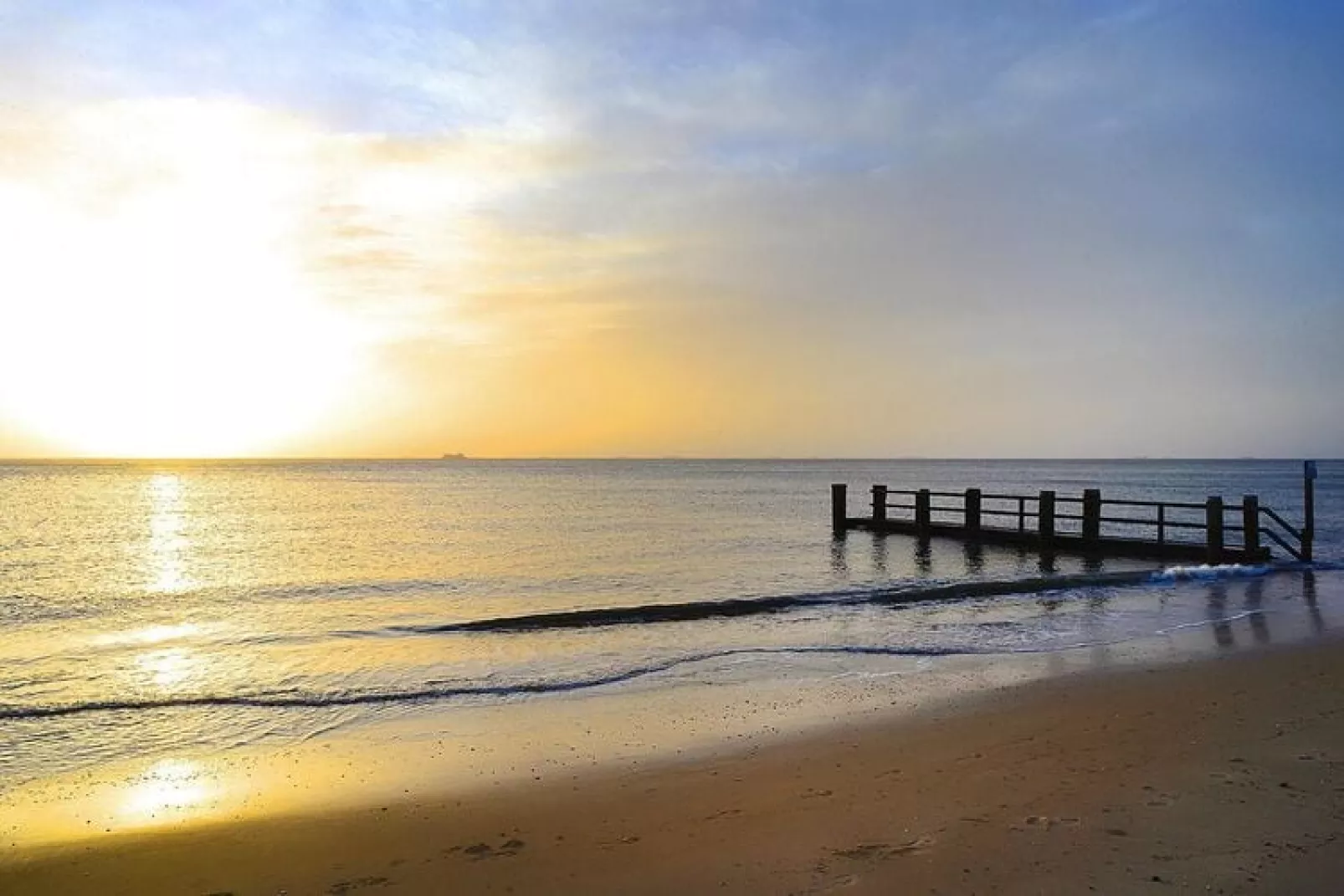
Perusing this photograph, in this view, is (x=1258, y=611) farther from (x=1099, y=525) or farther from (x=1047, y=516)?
(x=1099, y=525)

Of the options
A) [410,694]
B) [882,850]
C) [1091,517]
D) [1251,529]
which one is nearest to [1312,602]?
[1251,529]

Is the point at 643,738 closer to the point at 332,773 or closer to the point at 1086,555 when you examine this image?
the point at 332,773

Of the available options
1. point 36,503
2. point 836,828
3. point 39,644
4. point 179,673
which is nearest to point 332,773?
point 836,828

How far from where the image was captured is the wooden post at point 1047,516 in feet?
88.6

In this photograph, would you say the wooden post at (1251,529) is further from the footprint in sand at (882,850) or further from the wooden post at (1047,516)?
the footprint in sand at (882,850)

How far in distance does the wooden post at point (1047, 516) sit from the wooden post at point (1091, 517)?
1.00 meters

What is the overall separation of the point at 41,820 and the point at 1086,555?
25.3m

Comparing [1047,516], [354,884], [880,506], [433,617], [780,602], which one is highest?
[1047,516]

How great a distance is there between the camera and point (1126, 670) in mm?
11156

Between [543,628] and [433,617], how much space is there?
3005mm

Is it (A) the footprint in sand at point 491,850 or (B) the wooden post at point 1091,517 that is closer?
(A) the footprint in sand at point 491,850

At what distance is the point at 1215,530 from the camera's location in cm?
2231

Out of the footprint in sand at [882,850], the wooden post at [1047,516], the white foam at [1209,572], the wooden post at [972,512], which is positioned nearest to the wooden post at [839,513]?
the wooden post at [972,512]

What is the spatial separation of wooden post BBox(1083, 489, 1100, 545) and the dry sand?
18163 mm
